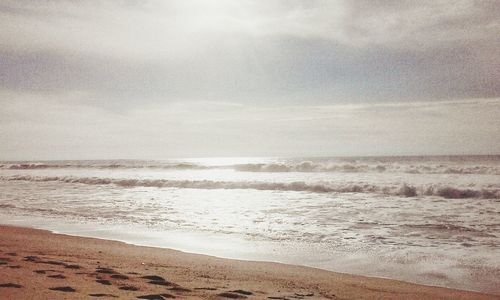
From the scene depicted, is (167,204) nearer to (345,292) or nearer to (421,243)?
(421,243)

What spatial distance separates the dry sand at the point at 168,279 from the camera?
458cm

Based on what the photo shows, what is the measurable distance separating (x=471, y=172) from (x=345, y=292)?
29.6 metres

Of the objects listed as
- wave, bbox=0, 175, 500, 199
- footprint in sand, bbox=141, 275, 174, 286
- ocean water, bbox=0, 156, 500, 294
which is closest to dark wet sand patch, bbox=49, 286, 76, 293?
footprint in sand, bbox=141, 275, 174, 286

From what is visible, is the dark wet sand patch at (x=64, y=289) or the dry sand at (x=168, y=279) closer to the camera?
the dark wet sand patch at (x=64, y=289)

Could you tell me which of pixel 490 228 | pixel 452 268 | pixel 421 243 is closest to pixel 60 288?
pixel 452 268

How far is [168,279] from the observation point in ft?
17.6

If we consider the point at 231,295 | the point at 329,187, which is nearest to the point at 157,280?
the point at 231,295

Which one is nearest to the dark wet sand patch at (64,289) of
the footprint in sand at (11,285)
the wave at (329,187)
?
the footprint in sand at (11,285)

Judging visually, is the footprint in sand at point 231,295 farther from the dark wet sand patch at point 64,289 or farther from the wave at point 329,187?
the wave at point 329,187

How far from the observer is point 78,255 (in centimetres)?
698

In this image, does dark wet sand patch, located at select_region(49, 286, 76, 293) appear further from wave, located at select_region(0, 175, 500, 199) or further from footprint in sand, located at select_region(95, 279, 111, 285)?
wave, located at select_region(0, 175, 500, 199)

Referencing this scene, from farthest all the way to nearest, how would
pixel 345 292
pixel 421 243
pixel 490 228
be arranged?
pixel 490 228 → pixel 421 243 → pixel 345 292

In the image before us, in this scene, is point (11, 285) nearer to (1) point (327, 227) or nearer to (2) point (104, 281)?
(2) point (104, 281)

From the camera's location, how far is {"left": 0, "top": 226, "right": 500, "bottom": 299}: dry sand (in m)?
4.58
